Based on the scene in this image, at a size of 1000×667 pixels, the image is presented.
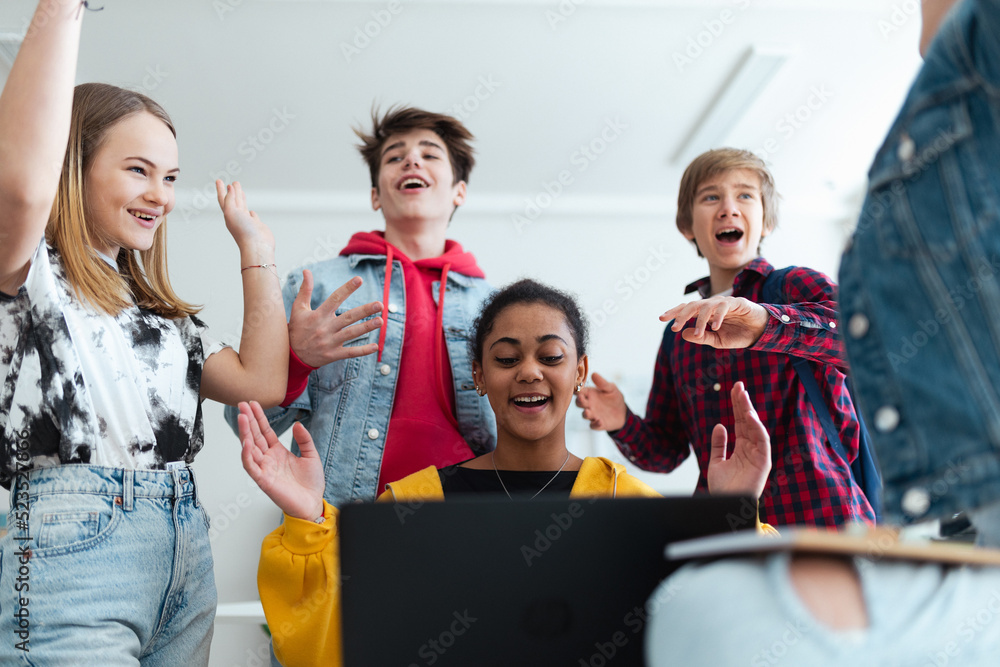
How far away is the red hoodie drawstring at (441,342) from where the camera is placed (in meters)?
1.80

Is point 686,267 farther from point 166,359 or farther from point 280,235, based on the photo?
point 166,359

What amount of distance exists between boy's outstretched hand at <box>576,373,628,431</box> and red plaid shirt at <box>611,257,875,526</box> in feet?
0.51

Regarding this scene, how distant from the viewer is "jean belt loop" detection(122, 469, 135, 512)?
117 cm

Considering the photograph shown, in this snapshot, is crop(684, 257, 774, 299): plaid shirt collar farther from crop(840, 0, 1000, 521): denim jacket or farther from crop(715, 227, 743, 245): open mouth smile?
crop(840, 0, 1000, 521): denim jacket

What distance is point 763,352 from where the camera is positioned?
1792 mm

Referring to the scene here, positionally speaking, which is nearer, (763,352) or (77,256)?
(77,256)

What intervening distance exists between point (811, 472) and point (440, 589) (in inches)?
44.1

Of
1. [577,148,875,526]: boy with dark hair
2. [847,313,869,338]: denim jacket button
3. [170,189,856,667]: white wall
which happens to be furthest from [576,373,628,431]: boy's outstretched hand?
[170,189,856,667]: white wall

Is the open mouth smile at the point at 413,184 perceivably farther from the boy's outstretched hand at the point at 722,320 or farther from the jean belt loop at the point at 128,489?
the jean belt loop at the point at 128,489

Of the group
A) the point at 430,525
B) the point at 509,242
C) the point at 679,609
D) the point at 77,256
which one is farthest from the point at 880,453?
the point at 509,242

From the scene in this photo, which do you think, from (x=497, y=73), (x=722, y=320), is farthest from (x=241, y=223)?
(x=497, y=73)

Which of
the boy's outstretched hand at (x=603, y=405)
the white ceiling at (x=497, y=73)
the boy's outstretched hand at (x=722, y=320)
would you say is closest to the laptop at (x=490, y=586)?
the boy's outstretched hand at (x=722, y=320)

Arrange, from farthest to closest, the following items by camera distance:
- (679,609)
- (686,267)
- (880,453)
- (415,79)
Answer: (686,267) → (415,79) → (880,453) → (679,609)

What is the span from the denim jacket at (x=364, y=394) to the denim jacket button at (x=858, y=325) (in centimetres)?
113
